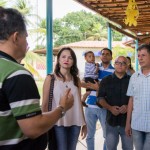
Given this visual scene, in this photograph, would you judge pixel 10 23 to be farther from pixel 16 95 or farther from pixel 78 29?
pixel 78 29

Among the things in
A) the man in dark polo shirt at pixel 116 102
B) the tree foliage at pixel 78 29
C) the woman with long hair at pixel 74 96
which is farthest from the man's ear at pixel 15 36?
the tree foliage at pixel 78 29

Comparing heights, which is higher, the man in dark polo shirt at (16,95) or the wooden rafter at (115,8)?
the wooden rafter at (115,8)

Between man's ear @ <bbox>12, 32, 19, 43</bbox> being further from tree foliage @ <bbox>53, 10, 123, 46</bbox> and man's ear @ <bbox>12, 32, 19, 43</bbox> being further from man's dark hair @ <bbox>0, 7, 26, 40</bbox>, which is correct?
tree foliage @ <bbox>53, 10, 123, 46</bbox>

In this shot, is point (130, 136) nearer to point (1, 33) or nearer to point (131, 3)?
point (131, 3)

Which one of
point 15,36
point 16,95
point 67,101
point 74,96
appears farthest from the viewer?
point 74,96

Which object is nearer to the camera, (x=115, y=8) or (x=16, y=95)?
(x=16, y=95)

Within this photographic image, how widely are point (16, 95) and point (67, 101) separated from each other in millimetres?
525

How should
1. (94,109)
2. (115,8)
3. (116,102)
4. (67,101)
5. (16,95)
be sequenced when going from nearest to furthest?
(16,95) → (67,101) → (116,102) → (94,109) → (115,8)

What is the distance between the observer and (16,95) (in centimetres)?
126

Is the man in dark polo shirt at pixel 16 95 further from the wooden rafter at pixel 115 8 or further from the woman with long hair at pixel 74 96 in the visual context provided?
the wooden rafter at pixel 115 8

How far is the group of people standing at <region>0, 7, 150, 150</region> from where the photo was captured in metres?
1.29

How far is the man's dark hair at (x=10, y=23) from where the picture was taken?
4.48ft

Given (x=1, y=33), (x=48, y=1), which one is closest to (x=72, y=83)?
(x=48, y=1)

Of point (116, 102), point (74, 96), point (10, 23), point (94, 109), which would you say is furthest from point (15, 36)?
point (94, 109)
